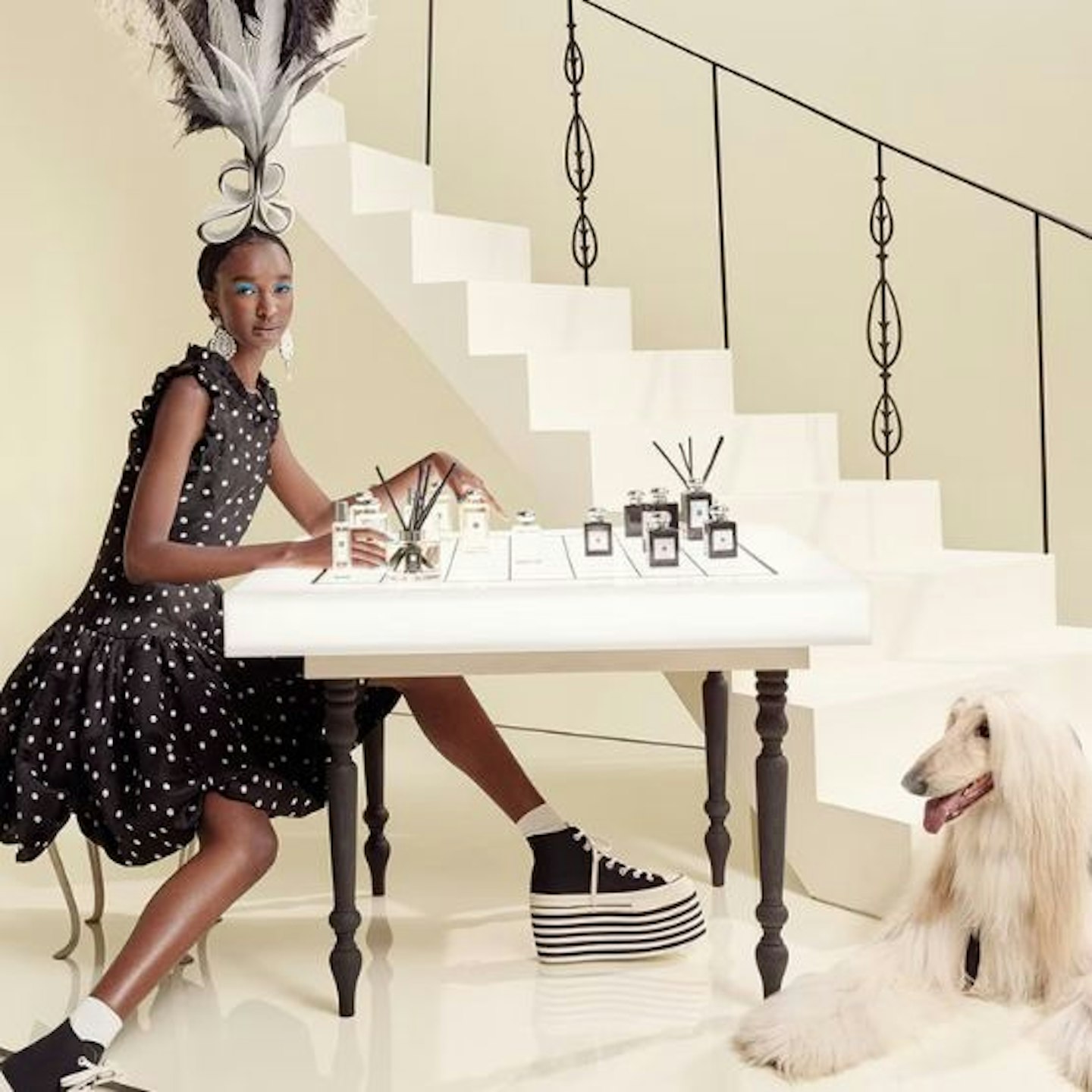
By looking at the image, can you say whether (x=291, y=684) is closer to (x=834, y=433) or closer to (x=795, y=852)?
(x=795, y=852)

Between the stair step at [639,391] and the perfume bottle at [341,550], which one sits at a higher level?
the stair step at [639,391]

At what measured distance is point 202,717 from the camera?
2924mm

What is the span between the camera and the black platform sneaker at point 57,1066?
2.60 m

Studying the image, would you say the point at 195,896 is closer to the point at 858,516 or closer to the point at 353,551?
the point at 353,551

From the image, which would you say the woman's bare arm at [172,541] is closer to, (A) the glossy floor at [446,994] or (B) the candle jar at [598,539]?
(B) the candle jar at [598,539]

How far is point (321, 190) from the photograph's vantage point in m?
4.71

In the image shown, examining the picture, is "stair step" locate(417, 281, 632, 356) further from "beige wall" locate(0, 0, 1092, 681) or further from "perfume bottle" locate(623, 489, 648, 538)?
"perfume bottle" locate(623, 489, 648, 538)

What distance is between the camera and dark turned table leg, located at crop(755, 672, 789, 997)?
2.85m

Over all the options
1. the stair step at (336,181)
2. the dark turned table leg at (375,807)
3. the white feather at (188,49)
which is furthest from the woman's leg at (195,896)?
the stair step at (336,181)

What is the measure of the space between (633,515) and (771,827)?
616mm

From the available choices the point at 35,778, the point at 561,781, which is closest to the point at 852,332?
the point at 561,781

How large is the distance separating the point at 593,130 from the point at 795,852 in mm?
3053

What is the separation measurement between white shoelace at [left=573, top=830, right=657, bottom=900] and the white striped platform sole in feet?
0.09

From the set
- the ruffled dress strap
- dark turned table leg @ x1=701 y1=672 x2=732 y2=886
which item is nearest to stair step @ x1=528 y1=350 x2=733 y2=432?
dark turned table leg @ x1=701 y1=672 x2=732 y2=886
